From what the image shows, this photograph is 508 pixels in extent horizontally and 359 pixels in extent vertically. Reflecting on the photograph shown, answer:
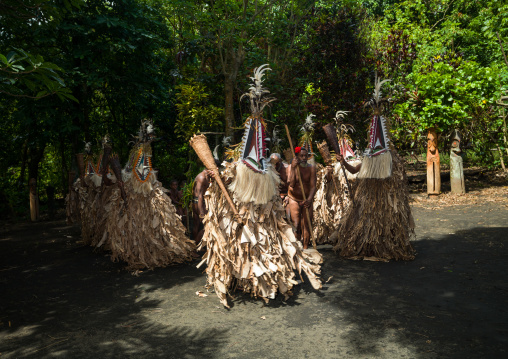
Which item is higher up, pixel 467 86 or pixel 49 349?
pixel 467 86

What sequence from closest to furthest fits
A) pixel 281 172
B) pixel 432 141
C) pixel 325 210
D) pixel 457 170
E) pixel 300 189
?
pixel 300 189 < pixel 281 172 < pixel 325 210 < pixel 457 170 < pixel 432 141

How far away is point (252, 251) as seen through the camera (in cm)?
471

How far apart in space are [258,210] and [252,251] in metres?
0.53

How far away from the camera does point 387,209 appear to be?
6070 mm

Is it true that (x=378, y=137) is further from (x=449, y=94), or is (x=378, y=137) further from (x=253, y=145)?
(x=449, y=94)

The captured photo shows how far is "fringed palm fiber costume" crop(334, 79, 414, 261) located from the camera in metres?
6.04

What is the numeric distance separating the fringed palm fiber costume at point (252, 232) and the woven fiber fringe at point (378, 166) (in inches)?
75.2

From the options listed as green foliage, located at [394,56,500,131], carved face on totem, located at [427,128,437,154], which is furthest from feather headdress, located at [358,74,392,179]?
carved face on totem, located at [427,128,437,154]

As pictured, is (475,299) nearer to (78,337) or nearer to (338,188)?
(338,188)

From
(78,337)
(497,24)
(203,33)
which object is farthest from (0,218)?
(497,24)

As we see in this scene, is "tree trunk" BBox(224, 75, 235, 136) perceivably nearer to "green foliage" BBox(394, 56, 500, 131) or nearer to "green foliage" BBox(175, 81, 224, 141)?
"green foliage" BBox(175, 81, 224, 141)

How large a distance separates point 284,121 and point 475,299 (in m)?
8.85

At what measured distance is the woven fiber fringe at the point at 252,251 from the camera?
181 inches

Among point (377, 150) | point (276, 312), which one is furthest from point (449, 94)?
point (276, 312)
